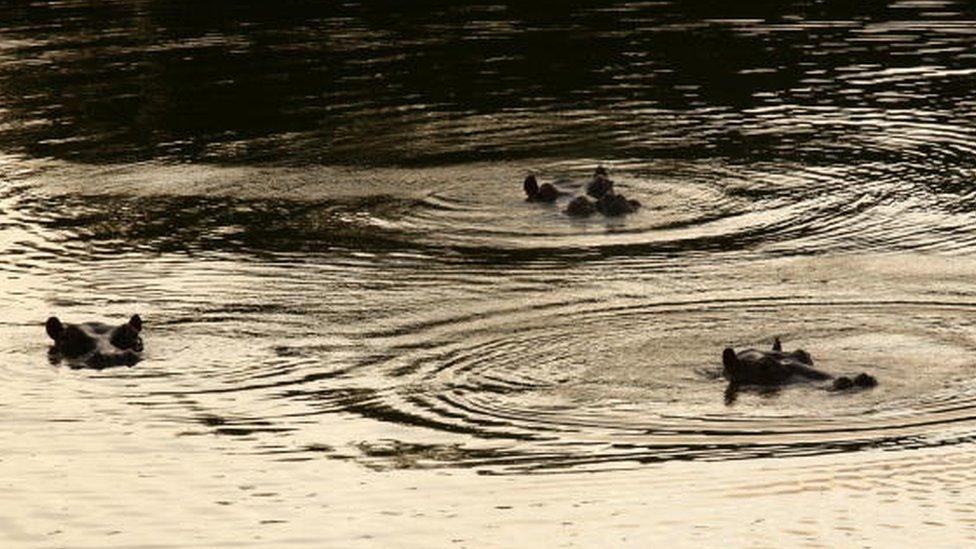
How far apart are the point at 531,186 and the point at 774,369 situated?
8523 millimetres

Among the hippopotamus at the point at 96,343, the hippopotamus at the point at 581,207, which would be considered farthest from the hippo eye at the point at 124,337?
the hippopotamus at the point at 581,207

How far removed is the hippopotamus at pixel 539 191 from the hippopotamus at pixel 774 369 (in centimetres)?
815

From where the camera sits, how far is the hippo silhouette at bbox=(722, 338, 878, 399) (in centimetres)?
1762

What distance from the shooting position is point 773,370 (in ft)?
58.3

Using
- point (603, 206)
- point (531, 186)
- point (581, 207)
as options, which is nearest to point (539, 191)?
point (531, 186)

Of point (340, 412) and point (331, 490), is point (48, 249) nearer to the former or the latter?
point (340, 412)

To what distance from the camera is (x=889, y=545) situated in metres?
14.7

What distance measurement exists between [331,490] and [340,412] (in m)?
1.79

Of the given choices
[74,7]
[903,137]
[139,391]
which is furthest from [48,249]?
[74,7]

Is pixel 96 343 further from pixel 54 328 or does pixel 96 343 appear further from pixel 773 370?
pixel 773 370

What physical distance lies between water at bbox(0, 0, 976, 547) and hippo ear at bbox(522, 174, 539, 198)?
25cm

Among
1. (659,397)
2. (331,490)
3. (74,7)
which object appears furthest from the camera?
(74,7)

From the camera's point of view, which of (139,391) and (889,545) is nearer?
(889,545)

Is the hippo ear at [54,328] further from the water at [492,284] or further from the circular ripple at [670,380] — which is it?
the circular ripple at [670,380]
